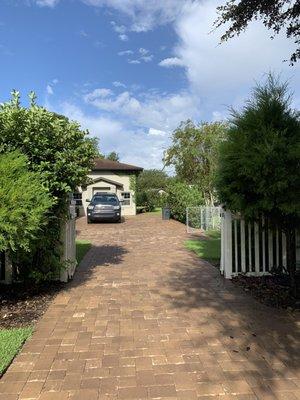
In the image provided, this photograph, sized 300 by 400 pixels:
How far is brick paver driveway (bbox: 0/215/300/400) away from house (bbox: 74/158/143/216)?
72.4ft

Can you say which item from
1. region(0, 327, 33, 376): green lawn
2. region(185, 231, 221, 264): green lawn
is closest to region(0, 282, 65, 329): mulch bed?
region(0, 327, 33, 376): green lawn

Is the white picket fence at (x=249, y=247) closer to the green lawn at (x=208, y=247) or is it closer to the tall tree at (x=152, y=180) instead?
the green lawn at (x=208, y=247)

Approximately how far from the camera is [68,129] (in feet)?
22.9

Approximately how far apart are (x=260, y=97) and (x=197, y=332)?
396 cm

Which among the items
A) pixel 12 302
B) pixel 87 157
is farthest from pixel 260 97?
pixel 12 302

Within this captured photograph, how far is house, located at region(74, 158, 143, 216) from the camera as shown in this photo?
29.5 meters

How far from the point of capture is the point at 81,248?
12.2 metres

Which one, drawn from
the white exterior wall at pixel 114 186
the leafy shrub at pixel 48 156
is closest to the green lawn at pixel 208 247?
the leafy shrub at pixel 48 156

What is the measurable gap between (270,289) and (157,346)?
318 cm

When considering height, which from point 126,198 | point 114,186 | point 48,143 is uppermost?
point 114,186

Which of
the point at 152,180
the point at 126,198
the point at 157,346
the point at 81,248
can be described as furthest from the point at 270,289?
the point at 152,180

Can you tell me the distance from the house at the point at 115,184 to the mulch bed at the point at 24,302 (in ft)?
73.3

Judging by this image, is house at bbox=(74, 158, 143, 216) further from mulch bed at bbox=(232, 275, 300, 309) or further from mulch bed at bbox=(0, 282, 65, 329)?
mulch bed at bbox=(232, 275, 300, 309)

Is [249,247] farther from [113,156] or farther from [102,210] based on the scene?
[113,156]
